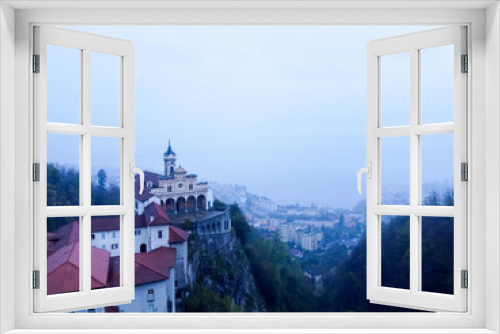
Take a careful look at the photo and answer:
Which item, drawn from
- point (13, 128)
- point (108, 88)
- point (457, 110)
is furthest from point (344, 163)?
point (13, 128)

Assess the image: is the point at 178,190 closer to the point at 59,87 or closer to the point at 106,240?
the point at 106,240

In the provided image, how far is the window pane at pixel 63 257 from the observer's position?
3289mm

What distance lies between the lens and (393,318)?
207 centimetres

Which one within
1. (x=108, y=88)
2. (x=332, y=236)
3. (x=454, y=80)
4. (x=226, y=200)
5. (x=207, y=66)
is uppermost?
(x=207, y=66)

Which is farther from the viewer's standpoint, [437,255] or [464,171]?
[437,255]

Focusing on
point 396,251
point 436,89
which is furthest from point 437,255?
point 436,89

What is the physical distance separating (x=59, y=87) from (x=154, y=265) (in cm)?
317

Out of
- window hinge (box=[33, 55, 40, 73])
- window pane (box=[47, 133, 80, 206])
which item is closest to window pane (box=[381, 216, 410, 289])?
window pane (box=[47, 133, 80, 206])

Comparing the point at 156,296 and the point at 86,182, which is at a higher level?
the point at 86,182

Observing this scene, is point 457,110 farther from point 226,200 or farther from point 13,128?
point 226,200

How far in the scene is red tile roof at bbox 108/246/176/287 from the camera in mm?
5254

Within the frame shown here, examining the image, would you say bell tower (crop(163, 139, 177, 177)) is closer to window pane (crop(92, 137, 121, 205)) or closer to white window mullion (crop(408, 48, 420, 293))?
window pane (crop(92, 137, 121, 205))

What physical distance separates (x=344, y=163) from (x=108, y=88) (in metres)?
2.80

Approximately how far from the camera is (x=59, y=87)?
268 centimetres
